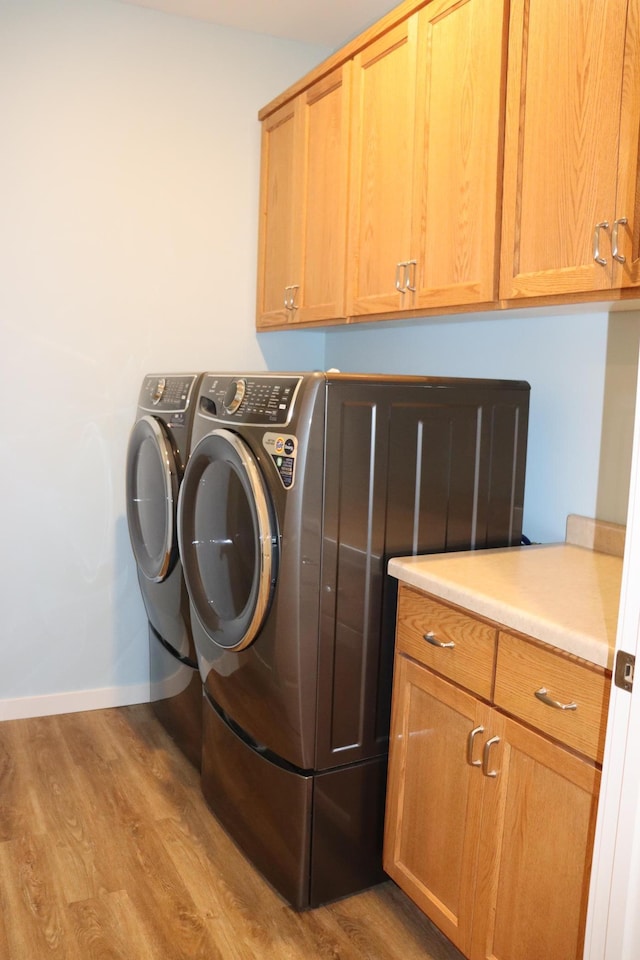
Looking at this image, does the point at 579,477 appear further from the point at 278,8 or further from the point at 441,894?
the point at 278,8

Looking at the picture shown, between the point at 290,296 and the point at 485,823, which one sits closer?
the point at 485,823

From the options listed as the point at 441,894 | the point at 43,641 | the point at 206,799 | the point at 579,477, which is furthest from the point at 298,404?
the point at 43,641

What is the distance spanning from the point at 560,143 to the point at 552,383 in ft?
2.29

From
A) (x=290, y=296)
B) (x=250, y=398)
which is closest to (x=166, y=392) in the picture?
(x=290, y=296)

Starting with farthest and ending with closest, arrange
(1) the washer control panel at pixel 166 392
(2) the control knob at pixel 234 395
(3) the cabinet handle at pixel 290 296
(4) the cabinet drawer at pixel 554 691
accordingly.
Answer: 1. (3) the cabinet handle at pixel 290 296
2. (1) the washer control panel at pixel 166 392
3. (2) the control knob at pixel 234 395
4. (4) the cabinet drawer at pixel 554 691

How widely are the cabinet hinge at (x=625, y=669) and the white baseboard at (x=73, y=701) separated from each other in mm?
2404

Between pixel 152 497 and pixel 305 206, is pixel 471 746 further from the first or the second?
pixel 305 206

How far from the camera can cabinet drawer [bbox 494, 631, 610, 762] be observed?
133 cm

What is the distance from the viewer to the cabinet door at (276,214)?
9.37ft

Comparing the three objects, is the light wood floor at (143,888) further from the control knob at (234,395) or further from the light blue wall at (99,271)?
the control knob at (234,395)

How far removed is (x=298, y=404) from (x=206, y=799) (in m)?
1.32

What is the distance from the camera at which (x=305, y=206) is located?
2.73m

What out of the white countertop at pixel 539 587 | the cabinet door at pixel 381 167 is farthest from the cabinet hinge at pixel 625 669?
the cabinet door at pixel 381 167

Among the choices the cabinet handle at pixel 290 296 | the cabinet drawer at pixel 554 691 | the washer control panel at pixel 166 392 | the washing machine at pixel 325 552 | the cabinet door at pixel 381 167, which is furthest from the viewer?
the cabinet handle at pixel 290 296
